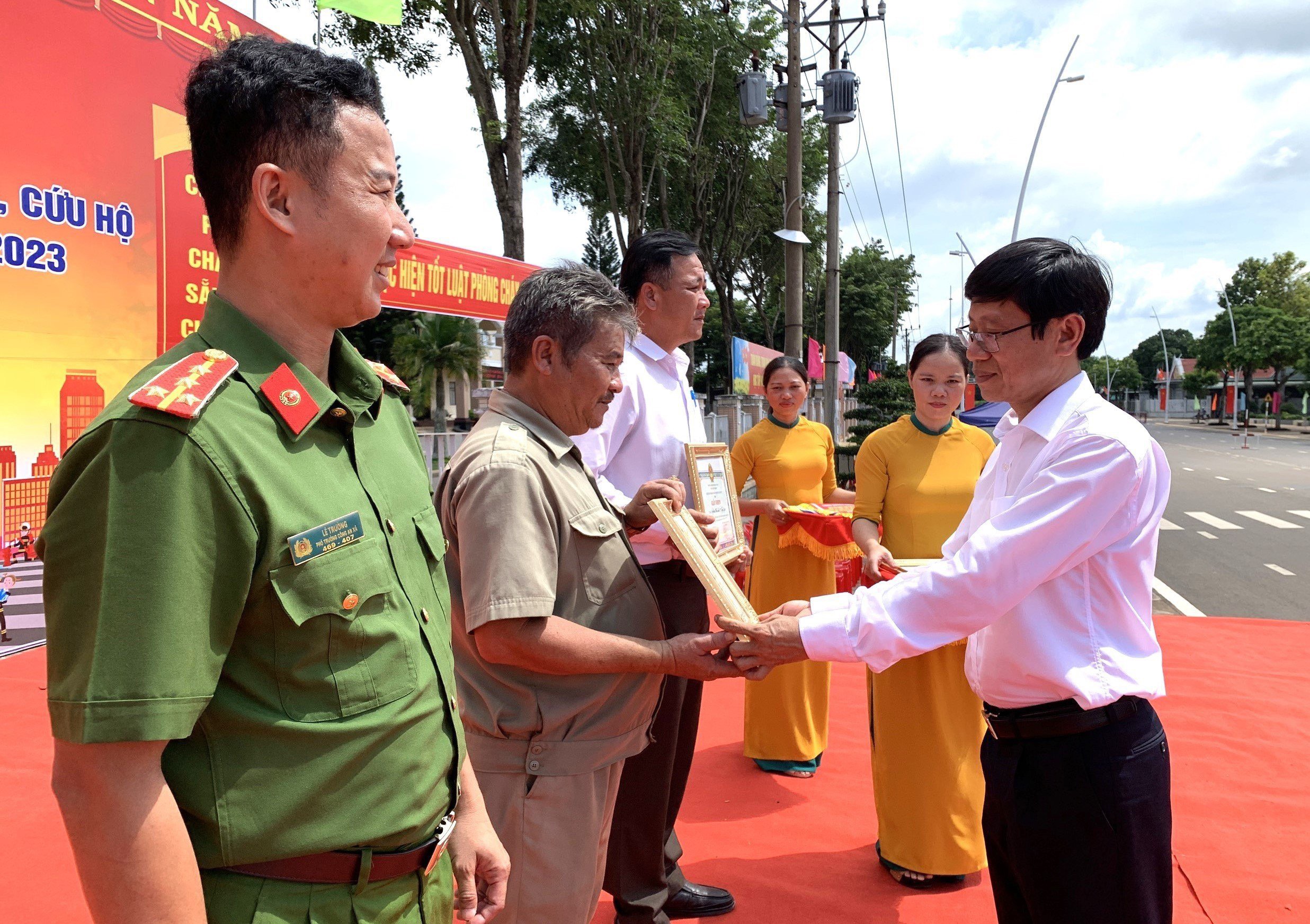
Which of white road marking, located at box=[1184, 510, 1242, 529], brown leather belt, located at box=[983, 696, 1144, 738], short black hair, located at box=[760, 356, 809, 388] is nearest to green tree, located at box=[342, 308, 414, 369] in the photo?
white road marking, located at box=[1184, 510, 1242, 529]

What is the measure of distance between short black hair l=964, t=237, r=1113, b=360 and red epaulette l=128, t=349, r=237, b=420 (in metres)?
1.59

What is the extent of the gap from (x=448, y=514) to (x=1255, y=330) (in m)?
53.5

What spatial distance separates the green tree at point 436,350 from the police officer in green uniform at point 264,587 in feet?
114

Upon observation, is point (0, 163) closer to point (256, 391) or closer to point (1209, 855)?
point (256, 391)

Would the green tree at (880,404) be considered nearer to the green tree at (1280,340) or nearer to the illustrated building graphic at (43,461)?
the illustrated building graphic at (43,461)

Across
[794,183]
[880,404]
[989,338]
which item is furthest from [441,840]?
[880,404]

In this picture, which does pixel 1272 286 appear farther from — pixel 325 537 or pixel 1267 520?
pixel 325 537

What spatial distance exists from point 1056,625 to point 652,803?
1.40 metres

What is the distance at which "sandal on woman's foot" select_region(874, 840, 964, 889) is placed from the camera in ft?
10.4

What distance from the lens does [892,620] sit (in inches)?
79.6

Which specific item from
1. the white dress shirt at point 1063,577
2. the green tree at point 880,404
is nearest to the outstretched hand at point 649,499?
the white dress shirt at point 1063,577

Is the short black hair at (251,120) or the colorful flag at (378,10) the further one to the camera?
the colorful flag at (378,10)

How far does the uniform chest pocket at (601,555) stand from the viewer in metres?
1.83

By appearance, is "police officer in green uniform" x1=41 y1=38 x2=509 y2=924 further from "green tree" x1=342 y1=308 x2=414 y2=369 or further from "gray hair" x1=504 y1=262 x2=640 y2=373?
"green tree" x1=342 y1=308 x2=414 y2=369
